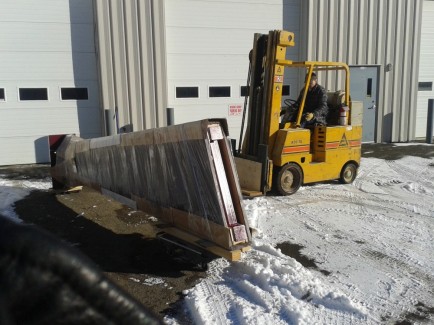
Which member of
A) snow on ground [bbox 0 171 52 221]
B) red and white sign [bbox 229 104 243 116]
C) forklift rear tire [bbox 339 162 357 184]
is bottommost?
snow on ground [bbox 0 171 52 221]

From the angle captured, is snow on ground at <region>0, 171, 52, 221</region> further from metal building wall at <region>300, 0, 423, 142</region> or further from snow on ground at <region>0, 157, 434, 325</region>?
metal building wall at <region>300, 0, 423, 142</region>

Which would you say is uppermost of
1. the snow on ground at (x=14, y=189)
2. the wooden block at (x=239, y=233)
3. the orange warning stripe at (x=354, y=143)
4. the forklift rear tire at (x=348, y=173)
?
the orange warning stripe at (x=354, y=143)

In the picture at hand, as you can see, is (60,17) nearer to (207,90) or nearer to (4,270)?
(207,90)

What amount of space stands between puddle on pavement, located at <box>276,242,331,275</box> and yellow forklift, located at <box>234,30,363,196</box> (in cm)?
198

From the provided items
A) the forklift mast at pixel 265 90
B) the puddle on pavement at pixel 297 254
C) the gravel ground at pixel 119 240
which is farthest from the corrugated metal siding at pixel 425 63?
the gravel ground at pixel 119 240

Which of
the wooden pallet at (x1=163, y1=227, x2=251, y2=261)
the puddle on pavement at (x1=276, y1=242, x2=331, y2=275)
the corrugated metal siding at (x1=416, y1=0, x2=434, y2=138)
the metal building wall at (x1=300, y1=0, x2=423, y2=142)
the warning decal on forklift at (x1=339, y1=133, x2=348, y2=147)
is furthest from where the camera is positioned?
the corrugated metal siding at (x1=416, y1=0, x2=434, y2=138)

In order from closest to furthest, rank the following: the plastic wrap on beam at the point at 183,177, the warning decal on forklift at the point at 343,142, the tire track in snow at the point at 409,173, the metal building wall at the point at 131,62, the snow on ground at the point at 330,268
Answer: the snow on ground at the point at 330,268 < the plastic wrap on beam at the point at 183,177 < the warning decal on forklift at the point at 343,142 < the tire track in snow at the point at 409,173 < the metal building wall at the point at 131,62

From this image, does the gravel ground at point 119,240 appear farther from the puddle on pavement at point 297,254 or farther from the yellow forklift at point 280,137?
the yellow forklift at point 280,137

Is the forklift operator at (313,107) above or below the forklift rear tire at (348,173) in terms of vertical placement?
above

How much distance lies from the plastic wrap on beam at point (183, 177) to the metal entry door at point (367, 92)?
9694 mm

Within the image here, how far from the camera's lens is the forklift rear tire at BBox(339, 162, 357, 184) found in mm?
8289

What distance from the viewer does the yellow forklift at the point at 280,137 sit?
7.25 m

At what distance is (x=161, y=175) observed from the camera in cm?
488

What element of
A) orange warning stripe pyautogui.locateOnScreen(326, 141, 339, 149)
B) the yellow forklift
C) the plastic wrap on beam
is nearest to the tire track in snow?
the yellow forklift
